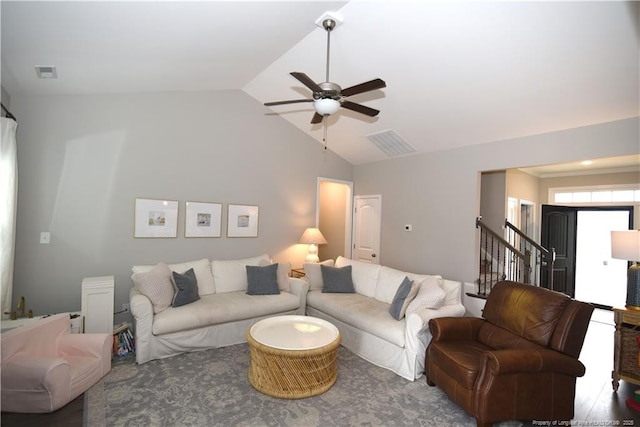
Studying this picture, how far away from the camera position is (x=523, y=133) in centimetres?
398

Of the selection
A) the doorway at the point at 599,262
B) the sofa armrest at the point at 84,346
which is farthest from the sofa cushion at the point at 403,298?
the doorway at the point at 599,262

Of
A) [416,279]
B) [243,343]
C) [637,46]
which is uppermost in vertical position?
[637,46]

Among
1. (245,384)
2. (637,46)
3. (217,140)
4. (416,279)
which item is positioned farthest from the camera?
(217,140)

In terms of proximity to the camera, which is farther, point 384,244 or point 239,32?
point 384,244

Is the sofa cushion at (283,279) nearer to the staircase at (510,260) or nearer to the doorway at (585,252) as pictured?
the staircase at (510,260)

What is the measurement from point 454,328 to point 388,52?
2879mm

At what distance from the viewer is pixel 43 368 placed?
6.99ft

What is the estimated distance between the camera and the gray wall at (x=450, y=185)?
11.7 ft

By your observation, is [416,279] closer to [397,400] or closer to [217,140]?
[397,400]

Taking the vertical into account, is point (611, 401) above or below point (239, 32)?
below

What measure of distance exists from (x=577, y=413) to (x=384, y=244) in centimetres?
351

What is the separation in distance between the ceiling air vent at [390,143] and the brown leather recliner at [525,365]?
2.92 meters

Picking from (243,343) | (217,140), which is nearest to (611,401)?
(243,343)

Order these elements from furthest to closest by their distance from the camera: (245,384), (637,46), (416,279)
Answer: (416,279), (245,384), (637,46)
